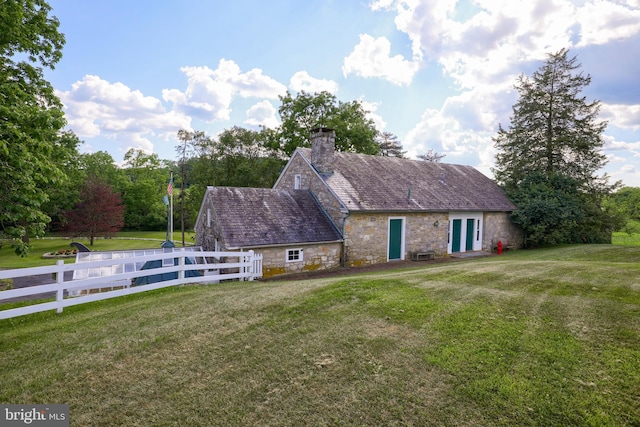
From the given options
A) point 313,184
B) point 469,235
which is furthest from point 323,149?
point 469,235

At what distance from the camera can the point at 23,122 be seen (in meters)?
9.92

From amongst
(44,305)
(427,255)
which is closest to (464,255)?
(427,255)

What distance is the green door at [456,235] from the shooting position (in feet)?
67.3

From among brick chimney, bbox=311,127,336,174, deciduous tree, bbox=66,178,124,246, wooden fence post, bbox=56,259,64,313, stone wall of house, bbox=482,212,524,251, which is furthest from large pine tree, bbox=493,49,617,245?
deciduous tree, bbox=66,178,124,246

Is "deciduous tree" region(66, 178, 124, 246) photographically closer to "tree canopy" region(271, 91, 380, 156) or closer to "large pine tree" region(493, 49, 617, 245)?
"tree canopy" region(271, 91, 380, 156)

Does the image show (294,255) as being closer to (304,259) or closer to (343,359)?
(304,259)

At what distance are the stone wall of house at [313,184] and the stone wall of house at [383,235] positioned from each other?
0.84 m

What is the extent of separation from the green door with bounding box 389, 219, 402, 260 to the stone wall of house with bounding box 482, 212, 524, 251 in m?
7.41

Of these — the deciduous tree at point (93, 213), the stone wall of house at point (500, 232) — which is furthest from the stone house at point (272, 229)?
the deciduous tree at point (93, 213)

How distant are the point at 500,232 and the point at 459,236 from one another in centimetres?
423

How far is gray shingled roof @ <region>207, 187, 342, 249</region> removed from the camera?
1448 cm

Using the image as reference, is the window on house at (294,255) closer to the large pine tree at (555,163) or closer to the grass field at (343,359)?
the grass field at (343,359)

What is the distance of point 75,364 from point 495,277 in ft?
29.8

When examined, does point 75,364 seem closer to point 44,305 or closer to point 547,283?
point 44,305
